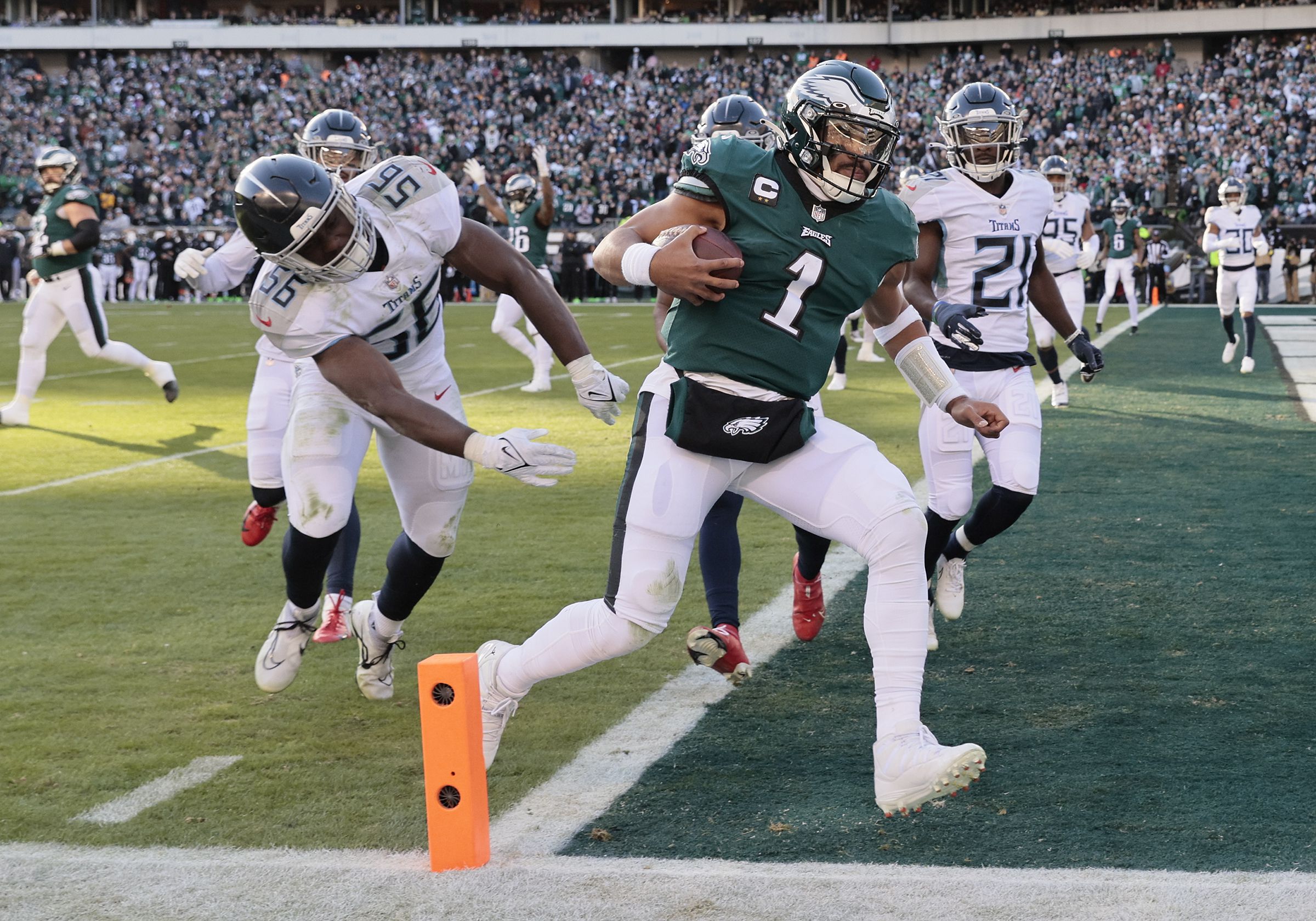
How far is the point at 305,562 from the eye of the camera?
445cm

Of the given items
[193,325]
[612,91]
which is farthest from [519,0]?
[193,325]

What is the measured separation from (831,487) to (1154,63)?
40092mm

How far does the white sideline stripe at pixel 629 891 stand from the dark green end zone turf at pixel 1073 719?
11 cm

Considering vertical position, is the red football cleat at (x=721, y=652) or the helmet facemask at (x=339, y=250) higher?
the helmet facemask at (x=339, y=250)

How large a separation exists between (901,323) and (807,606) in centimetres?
149

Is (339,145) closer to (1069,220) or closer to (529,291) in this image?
(529,291)

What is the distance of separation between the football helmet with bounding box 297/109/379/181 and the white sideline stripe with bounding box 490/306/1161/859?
2.35 m

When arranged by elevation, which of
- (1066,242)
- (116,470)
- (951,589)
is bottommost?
(116,470)

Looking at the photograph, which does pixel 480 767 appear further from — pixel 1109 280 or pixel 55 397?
pixel 1109 280

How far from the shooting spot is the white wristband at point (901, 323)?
13.2ft

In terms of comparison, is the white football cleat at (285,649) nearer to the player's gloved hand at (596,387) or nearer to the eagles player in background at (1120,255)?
the player's gloved hand at (596,387)

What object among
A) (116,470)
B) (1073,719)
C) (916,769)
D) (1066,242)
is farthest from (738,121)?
(1066,242)

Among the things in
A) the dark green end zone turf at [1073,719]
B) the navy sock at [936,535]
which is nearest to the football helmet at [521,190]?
the dark green end zone turf at [1073,719]

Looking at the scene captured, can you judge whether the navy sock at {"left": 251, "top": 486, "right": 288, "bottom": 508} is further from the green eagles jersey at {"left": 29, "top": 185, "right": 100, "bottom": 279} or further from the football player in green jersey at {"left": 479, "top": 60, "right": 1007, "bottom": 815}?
the green eagles jersey at {"left": 29, "top": 185, "right": 100, "bottom": 279}
